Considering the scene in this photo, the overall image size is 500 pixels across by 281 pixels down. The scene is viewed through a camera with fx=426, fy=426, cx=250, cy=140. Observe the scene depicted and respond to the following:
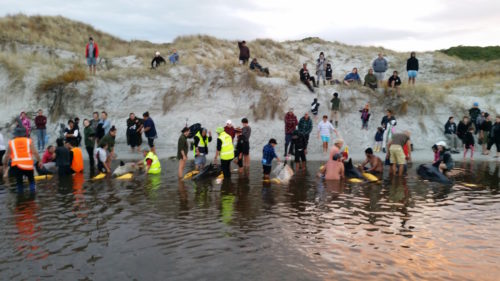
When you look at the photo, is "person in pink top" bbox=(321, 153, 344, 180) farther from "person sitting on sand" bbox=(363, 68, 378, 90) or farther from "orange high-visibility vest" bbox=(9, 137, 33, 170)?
"person sitting on sand" bbox=(363, 68, 378, 90)

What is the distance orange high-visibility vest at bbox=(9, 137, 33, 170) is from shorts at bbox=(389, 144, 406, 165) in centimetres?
1170

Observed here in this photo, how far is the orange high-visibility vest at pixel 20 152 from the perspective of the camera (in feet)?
36.8

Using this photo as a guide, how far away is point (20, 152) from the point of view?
1124cm

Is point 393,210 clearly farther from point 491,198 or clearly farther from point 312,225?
point 491,198

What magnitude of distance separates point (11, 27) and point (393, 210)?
39.2m

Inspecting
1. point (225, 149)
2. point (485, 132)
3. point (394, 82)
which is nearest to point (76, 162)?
point (225, 149)

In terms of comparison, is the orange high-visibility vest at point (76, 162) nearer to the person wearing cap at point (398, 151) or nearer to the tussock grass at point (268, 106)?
the person wearing cap at point (398, 151)

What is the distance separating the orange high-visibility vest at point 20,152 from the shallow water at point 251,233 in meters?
0.94

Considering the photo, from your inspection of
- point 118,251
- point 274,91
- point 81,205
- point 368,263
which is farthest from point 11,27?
point 368,263

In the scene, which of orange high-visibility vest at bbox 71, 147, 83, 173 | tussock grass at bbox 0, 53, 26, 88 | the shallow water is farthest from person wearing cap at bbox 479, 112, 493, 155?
tussock grass at bbox 0, 53, 26, 88

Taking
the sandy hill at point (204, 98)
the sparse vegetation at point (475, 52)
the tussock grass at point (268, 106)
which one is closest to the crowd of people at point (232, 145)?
the sandy hill at point (204, 98)

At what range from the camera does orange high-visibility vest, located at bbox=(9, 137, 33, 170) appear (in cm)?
1121

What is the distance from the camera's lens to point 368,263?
646cm

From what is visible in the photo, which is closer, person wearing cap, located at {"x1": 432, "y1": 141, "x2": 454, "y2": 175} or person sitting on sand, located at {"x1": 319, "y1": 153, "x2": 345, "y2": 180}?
person sitting on sand, located at {"x1": 319, "y1": 153, "x2": 345, "y2": 180}
